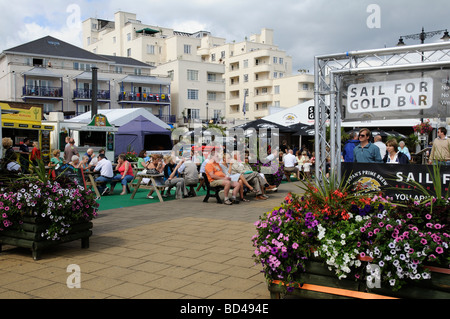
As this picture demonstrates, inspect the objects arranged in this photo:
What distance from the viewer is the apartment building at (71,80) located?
1781 inches

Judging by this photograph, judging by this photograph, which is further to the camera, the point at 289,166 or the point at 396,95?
the point at 289,166

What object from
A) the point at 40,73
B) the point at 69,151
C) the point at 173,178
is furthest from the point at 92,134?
the point at 40,73

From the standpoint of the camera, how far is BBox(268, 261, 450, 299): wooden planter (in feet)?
10.2

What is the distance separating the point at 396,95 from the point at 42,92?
4594 centimetres

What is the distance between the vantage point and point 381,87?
20.8 feet

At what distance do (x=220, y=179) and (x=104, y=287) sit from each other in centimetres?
630

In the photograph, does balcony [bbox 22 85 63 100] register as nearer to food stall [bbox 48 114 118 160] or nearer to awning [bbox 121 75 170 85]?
awning [bbox 121 75 170 85]

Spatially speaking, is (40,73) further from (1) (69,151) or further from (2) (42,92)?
(1) (69,151)

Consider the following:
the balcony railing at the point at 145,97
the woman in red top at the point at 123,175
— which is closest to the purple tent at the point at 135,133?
the woman in red top at the point at 123,175

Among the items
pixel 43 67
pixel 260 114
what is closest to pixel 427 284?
pixel 43 67

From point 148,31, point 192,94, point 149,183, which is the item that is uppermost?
point 148,31

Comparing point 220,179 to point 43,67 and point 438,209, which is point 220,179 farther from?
point 43,67

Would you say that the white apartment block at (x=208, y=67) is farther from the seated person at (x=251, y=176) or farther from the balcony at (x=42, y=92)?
the seated person at (x=251, y=176)

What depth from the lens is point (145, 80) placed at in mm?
53562
